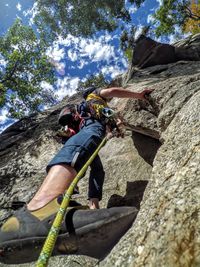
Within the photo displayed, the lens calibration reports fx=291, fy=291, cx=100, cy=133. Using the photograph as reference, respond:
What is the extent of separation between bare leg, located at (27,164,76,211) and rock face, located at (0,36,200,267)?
0.67 meters

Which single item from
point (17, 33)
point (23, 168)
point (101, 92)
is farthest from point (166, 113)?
point (17, 33)

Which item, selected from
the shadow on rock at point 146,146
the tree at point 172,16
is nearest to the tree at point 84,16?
the tree at point 172,16

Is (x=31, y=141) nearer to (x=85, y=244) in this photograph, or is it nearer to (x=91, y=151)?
(x=91, y=151)

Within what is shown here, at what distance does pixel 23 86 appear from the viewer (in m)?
17.7

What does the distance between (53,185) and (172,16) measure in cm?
1899

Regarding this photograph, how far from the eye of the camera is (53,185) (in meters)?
2.54

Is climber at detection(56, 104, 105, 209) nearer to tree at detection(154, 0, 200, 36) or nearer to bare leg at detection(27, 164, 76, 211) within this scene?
bare leg at detection(27, 164, 76, 211)

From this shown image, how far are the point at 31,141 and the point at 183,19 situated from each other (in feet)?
52.5

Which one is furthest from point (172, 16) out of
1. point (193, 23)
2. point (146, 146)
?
point (146, 146)

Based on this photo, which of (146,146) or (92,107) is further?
(146,146)

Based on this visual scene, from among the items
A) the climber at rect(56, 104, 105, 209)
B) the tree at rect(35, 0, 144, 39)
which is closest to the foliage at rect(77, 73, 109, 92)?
the tree at rect(35, 0, 144, 39)

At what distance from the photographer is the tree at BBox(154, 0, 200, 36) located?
61.0ft

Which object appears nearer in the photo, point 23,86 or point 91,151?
point 91,151

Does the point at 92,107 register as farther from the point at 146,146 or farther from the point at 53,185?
the point at 53,185
